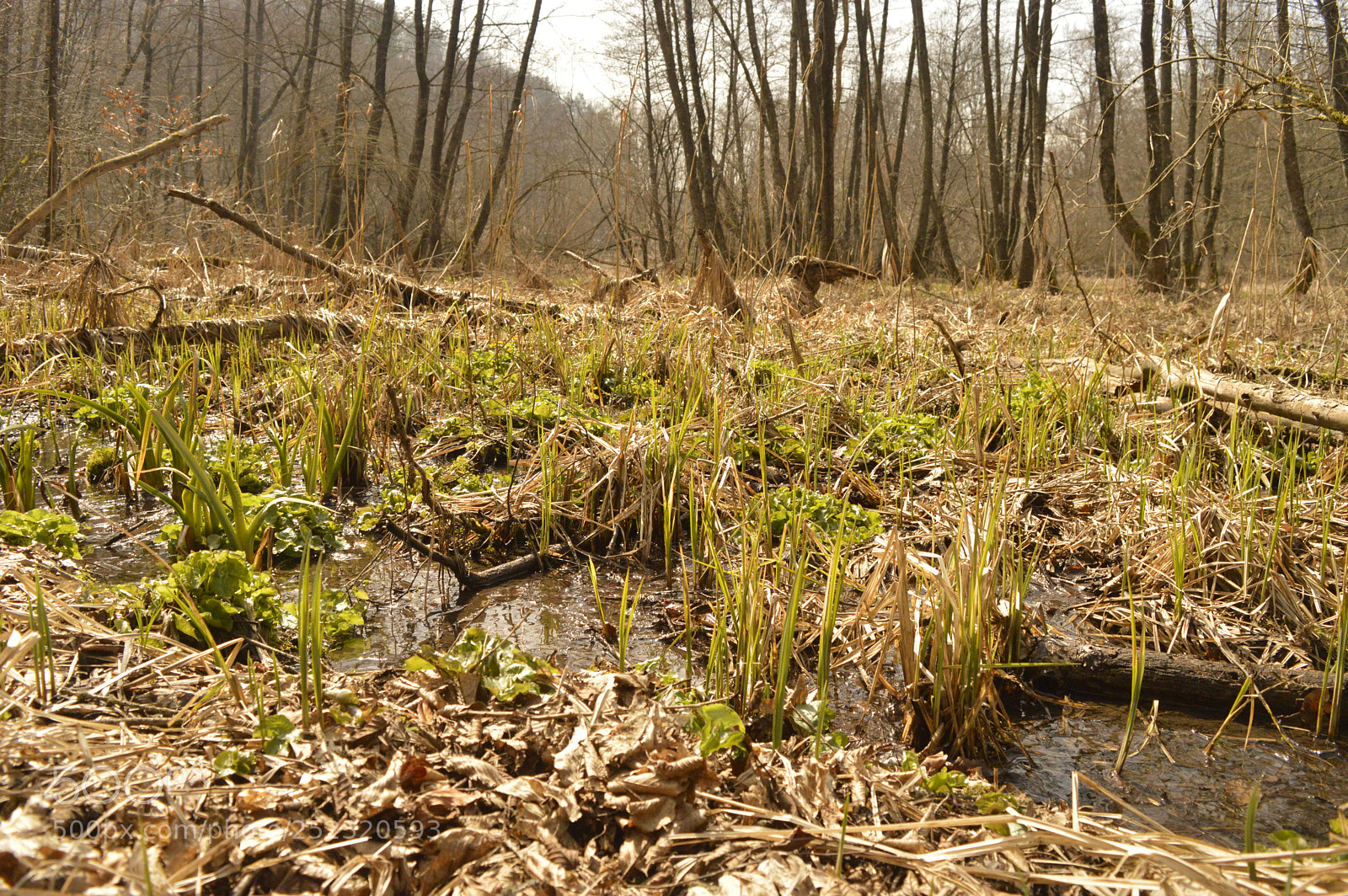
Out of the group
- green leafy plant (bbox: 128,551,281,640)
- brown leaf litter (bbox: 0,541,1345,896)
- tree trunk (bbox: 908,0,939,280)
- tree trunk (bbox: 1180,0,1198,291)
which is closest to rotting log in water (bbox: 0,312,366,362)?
green leafy plant (bbox: 128,551,281,640)

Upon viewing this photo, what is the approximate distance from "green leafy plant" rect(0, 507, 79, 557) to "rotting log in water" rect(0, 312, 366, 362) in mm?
1833

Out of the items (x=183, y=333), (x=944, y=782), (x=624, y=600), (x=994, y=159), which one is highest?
(x=994, y=159)

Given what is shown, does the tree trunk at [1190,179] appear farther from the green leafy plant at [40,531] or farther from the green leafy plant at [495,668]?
the green leafy plant at [40,531]

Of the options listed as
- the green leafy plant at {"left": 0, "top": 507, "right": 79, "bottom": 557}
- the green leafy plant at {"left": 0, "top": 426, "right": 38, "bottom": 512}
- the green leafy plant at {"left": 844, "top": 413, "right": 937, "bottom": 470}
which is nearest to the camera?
the green leafy plant at {"left": 0, "top": 507, "right": 79, "bottom": 557}

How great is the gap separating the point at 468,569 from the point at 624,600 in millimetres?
870

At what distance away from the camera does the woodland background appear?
437 centimetres

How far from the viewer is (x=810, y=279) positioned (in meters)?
7.12

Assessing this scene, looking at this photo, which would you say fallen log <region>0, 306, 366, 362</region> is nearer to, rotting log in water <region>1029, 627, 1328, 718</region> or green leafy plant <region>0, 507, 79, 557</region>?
green leafy plant <region>0, 507, 79, 557</region>

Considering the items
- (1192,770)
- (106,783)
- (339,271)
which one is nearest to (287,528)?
(106,783)

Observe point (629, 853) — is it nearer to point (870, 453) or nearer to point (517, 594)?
point (517, 594)

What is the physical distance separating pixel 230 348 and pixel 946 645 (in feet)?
14.0

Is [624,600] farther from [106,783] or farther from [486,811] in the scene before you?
[106,783]

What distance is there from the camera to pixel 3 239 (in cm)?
613

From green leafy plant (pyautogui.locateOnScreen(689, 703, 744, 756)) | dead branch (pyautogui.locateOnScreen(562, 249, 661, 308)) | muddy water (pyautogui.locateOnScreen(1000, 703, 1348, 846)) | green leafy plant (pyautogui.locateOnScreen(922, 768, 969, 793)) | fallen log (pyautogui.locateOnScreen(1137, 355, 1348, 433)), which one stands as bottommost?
muddy water (pyautogui.locateOnScreen(1000, 703, 1348, 846))
